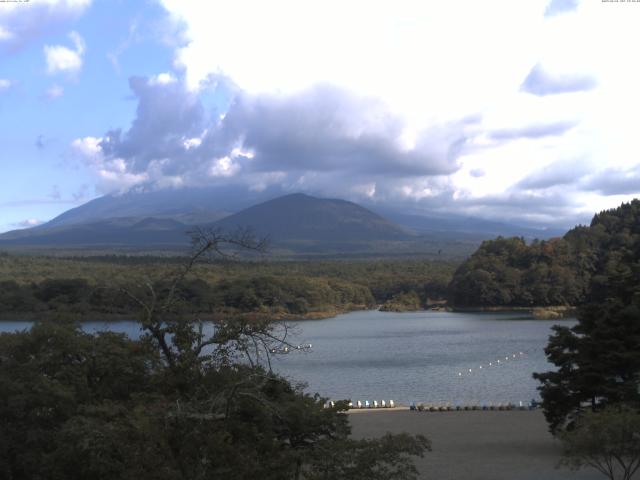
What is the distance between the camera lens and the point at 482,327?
201 ft

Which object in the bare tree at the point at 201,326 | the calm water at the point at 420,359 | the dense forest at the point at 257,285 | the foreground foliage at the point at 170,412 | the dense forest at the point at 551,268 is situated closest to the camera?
the foreground foliage at the point at 170,412

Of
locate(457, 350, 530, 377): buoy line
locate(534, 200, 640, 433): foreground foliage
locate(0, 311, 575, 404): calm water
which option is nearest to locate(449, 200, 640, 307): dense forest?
locate(0, 311, 575, 404): calm water

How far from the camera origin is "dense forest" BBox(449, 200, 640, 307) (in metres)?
78.7

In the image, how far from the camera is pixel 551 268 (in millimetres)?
80500

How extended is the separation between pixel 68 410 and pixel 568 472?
9.65 meters

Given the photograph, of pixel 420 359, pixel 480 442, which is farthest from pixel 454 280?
pixel 480 442

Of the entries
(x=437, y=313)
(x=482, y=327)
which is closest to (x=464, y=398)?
(x=482, y=327)

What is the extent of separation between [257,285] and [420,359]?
3264 centimetres

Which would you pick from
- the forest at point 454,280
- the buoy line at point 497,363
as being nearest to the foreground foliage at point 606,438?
the buoy line at point 497,363

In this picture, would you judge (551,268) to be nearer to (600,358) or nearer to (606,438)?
(600,358)

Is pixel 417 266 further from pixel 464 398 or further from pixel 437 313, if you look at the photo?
pixel 464 398

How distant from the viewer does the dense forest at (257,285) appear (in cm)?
5759

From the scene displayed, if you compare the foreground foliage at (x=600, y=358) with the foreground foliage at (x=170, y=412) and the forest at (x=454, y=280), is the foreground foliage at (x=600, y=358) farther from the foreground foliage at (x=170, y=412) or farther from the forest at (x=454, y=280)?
the forest at (x=454, y=280)

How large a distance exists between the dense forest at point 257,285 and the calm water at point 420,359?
11.5 ft
